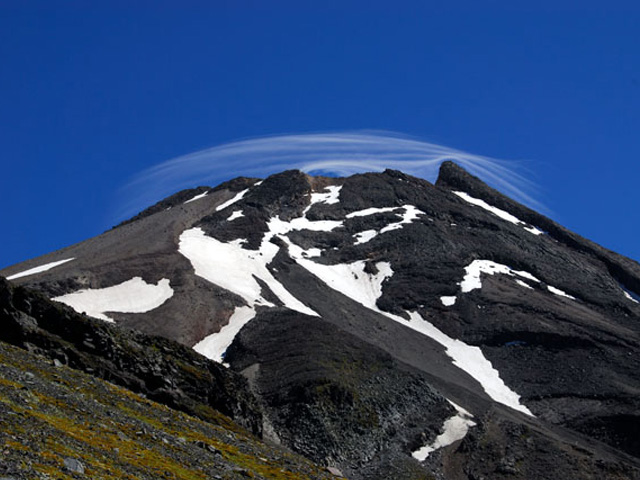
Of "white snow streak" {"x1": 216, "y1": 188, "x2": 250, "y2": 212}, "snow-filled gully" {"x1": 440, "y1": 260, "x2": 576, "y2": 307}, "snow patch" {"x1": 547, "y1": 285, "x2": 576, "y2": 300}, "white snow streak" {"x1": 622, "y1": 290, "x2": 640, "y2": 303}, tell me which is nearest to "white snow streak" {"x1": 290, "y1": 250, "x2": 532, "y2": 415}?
"snow-filled gully" {"x1": 440, "y1": 260, "x2": 576, "y2": 307}

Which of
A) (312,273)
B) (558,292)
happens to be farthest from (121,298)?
(558,292)

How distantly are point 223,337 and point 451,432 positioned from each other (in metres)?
29.1

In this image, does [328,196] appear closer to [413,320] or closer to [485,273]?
[485,273]

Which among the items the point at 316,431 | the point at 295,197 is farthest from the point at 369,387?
the point at 295,197

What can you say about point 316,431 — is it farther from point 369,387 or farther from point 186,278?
point 186,278

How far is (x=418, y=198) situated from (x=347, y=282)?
44.6 meters

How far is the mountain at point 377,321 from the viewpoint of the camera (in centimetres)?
7462

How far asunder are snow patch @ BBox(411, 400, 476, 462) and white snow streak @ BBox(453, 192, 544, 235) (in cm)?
8520

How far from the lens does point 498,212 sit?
17512 centimetres

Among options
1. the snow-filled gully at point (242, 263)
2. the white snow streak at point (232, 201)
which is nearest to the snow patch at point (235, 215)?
the snow-filled gully at point (242, 263)

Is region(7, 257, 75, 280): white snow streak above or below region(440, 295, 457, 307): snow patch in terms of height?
below

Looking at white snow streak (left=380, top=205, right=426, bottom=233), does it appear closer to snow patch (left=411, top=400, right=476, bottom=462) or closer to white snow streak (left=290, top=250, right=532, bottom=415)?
white snow streak (left=290, top=250, right=532, bottom=415)

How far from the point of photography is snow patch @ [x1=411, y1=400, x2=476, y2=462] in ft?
256

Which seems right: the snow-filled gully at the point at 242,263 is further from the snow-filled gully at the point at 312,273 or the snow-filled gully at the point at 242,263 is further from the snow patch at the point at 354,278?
the snow patch at the point at 354,278
